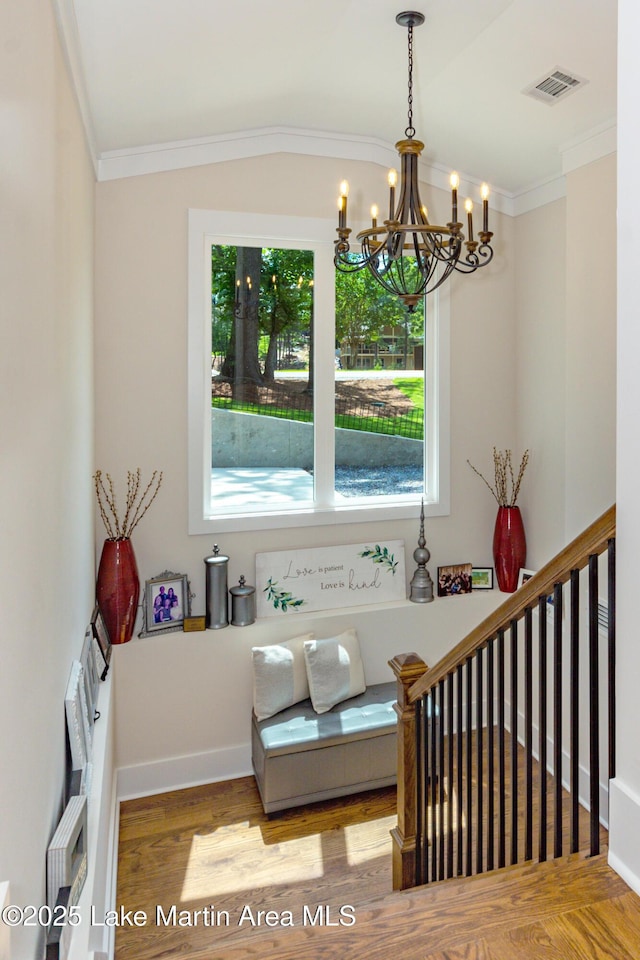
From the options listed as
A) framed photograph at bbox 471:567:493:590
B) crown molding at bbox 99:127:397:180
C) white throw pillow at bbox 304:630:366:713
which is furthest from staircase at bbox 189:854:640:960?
crown molding at bbox 99:127:397:180

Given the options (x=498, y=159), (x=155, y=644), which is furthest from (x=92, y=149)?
(x=155, y=644)

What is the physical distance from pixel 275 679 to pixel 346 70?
2940 mm

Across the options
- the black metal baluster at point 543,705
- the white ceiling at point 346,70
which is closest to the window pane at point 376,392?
the white ceiling at point 346,70

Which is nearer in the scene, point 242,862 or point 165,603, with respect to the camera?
point 242,862

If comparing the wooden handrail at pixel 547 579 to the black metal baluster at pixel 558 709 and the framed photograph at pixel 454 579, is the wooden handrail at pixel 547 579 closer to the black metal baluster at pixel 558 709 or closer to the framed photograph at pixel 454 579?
the black metal baluster at pixel 558 709

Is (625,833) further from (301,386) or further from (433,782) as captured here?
(301,386)

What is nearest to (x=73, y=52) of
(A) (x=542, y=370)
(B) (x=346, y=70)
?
(B) (x=346, y=70)

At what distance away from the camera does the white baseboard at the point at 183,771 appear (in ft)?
10.8

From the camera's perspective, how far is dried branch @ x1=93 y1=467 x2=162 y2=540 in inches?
128

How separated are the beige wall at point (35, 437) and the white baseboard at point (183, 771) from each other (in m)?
1.35

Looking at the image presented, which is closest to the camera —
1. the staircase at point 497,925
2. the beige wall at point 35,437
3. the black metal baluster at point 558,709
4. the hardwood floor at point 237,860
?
the beige wall at point 35,437

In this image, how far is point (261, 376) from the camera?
3.65 meters

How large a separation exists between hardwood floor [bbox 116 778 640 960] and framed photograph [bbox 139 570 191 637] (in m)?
0.88

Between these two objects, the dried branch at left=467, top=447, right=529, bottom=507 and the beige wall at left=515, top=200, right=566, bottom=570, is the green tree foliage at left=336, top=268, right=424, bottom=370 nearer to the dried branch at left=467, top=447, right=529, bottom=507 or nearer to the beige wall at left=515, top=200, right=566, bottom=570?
the beige wall at left=515, top=200, right=566, bottom=570
